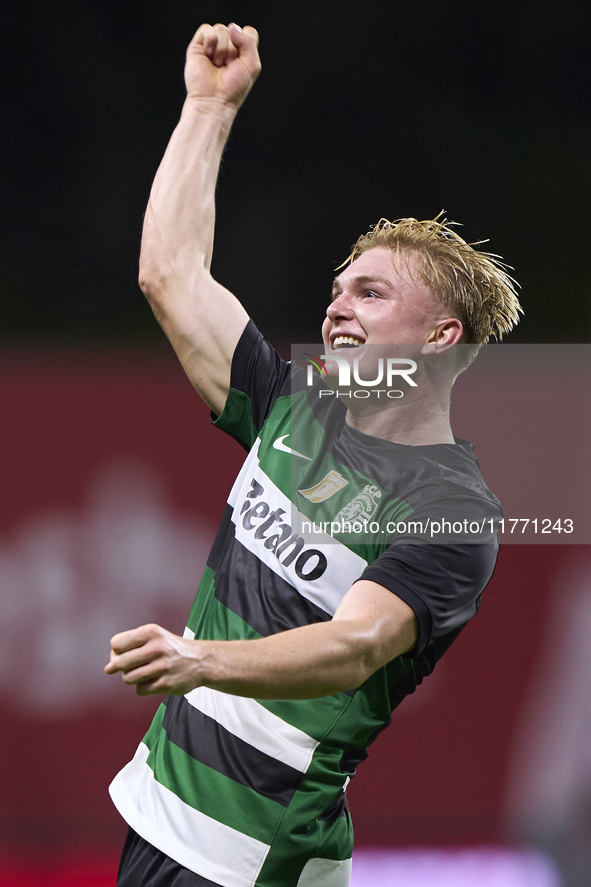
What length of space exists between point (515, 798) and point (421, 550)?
7.45 ft

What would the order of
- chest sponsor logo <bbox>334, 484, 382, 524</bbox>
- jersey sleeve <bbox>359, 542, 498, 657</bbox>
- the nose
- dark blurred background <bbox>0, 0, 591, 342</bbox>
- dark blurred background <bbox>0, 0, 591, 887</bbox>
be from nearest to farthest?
jersey sleeve <bbox>359, 542, 498, 657</bbox>
chest sponsor logo <bbox>334, 484, 382, 524</bbox>
the nose
dark blurred background <bbox>0, 0, 591, 887</bbox>
dark blurred background <bbox>0, 0, 591, 342</bbox>

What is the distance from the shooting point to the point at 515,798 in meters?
3.49

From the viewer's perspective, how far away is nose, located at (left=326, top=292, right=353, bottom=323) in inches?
79.1

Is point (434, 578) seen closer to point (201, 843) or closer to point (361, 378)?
point (361, 378)

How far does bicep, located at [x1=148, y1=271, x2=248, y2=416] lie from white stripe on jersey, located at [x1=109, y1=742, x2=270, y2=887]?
0.78 metres

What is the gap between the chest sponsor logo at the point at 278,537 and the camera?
1753 millimetres

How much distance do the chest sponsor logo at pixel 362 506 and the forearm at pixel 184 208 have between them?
51 cm

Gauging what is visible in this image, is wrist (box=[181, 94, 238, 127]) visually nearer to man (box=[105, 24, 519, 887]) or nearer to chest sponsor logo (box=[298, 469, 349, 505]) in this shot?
man (box=[105, 24, 519, 887])

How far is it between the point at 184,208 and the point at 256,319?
7.51 feet

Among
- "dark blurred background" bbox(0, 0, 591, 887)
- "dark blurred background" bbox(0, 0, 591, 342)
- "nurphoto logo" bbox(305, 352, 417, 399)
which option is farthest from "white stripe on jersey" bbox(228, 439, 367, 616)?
"dark blurred background" bbox(0, 0, 591, 342)

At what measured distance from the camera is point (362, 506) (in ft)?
5.95

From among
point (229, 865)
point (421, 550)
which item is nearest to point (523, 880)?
point (229, 865)

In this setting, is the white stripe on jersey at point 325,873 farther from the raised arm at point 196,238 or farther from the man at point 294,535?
the raised arm at point 196,238

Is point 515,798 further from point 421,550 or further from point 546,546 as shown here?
point 421,550
